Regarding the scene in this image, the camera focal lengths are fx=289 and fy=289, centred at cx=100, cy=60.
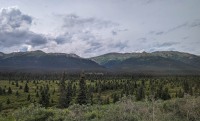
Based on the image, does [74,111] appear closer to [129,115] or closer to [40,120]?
[40,120]

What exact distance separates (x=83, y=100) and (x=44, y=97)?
32.6 meters

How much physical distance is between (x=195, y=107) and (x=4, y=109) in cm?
7378

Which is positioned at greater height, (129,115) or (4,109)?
(129,115)

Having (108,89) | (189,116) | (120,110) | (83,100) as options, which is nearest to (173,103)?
(189,116)

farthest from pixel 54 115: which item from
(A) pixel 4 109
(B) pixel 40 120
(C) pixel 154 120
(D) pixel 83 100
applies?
(A) pixel 4 109

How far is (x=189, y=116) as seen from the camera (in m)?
41.2

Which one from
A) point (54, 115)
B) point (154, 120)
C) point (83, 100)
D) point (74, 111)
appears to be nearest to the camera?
point (154, 120)

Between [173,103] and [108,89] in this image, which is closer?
[173,103]

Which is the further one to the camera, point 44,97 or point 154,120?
point 44,97

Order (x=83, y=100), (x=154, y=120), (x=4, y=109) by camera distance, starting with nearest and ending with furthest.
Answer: (x=154, y=120)
(x=83, y=100)
(x=4, y=109)

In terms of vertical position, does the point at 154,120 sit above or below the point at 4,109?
above

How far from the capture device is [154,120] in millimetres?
34094

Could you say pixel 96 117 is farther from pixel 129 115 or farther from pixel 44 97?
pixel 44 97

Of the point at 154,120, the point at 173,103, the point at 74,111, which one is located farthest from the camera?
the point at 173,103
